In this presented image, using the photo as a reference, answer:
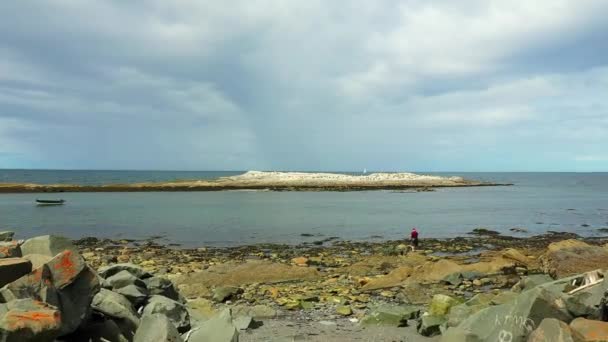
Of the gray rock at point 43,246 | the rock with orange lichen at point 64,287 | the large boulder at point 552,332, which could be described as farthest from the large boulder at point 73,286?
the large boulder at point 552,332

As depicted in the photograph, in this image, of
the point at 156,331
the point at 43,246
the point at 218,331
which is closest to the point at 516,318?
the point at 218,331

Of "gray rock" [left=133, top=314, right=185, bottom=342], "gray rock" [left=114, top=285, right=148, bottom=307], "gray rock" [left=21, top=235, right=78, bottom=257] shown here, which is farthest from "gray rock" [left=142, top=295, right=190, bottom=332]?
"gray rock" [left=21, top=235, right=78, bottom=257]

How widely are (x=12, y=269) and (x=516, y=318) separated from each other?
21.4 feet

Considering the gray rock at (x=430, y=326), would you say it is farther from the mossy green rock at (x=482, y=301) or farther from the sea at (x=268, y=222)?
the sea at (x=268, y=222)

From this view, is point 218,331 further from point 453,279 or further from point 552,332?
point 453,279

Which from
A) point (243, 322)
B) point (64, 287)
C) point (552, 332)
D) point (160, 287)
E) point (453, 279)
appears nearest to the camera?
point (552, 332)

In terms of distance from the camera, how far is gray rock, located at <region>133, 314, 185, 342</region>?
567 cm

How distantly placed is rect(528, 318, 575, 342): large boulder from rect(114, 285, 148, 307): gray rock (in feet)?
19.3

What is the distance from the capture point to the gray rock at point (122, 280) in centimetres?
800

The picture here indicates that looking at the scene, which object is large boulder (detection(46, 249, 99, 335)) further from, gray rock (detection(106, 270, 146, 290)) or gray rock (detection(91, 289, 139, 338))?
gray rock (detection(106, 270, 146, 290))

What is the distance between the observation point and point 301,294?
1245cm

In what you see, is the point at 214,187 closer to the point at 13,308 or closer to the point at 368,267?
the point at 368,267

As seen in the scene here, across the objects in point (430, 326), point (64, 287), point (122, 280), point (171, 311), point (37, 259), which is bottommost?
point (430, 326)

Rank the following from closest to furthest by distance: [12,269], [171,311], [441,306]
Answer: [12,269] → [171,311] → [441,306]
